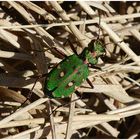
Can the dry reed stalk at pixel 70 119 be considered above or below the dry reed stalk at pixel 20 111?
below

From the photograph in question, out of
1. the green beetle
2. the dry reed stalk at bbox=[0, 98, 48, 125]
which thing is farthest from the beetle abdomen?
the dry reed stalk at bbox=[0, 98, 48, 125]

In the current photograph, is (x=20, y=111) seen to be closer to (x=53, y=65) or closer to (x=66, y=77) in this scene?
(x=66, y=77)

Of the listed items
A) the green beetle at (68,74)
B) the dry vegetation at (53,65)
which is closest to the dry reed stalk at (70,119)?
the dry vegetation at (53,65)

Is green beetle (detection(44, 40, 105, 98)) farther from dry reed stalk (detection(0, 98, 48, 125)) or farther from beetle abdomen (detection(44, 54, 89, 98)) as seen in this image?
dry reed stalk (detection(0, 98, 48, 125))

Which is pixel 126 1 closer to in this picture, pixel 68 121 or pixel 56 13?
pixel 56 13

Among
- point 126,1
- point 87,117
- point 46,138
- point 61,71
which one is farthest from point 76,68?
point 126,1

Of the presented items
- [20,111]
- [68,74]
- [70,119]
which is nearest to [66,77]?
[68,74]

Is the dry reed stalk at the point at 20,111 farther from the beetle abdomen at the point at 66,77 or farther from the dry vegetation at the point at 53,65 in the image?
the beetle abdomen at the point at 66,77
